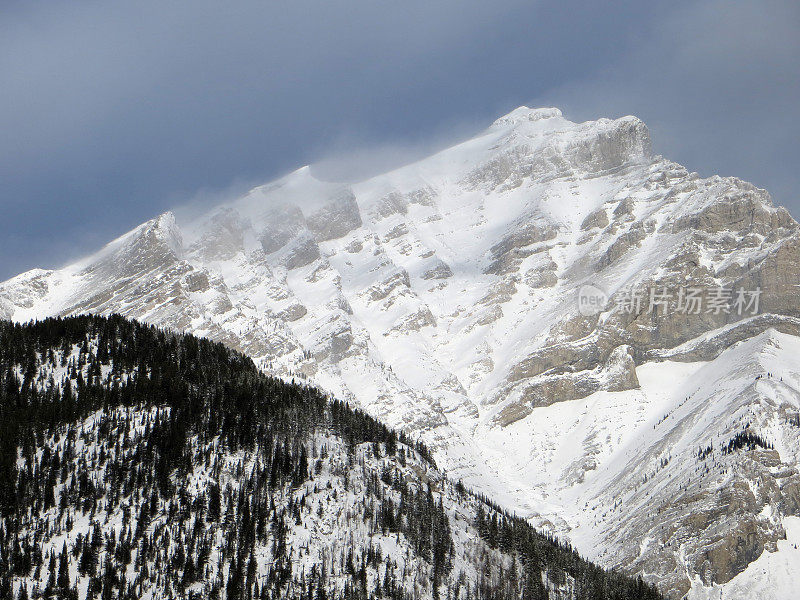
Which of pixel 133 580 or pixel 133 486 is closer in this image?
pixel 133 580

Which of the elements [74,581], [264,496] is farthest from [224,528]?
[74,581]

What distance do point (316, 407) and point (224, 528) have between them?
44.3 metres

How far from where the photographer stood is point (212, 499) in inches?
6122

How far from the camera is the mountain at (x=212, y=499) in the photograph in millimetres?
143250

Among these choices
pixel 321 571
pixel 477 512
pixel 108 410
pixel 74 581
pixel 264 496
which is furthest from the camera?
pixel 477 512

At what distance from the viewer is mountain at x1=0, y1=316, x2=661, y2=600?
143 m

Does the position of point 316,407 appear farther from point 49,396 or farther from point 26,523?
point 26,523

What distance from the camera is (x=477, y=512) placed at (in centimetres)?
18238

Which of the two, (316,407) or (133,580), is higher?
(316,407)

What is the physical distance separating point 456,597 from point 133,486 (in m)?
54.8

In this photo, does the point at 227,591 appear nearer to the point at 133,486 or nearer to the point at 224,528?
the point at 224,528

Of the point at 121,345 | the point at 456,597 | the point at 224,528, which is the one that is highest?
the point at 121,345

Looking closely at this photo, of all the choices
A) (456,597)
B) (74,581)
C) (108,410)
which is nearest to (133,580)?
(74,581)

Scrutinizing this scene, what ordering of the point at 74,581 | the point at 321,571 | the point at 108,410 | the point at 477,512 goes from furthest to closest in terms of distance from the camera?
1. the point at 477,512
2. the point at 108,410
3. the point at 321,571
4. the point at 74,581
